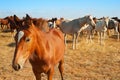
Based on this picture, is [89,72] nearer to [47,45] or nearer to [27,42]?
[47,45]

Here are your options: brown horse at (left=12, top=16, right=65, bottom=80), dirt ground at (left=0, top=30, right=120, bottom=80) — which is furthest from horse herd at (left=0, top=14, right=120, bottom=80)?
dirt ground at (left=0, top=30, right=120, bottom=80)

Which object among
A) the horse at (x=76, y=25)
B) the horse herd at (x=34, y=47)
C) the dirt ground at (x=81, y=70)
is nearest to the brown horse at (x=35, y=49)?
the horse herd at (x=34, y=47)

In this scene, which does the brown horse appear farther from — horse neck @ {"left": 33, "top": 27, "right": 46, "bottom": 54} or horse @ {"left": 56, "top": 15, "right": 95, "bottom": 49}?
horse @ {"left": 56, "top": 15, "right": 95, "bottom": 49}

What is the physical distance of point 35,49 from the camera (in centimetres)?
434

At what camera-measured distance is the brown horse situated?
3684 millimetres

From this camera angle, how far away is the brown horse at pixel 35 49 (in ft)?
12.1

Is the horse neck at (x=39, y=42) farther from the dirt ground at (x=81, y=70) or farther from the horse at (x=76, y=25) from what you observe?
the horse at (x=76, y=25)

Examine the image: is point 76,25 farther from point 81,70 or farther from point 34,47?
point 34,47

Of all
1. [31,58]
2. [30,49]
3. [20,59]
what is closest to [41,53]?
[31,58]

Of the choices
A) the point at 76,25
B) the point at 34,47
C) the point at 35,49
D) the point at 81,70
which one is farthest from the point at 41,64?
the point at 76,25

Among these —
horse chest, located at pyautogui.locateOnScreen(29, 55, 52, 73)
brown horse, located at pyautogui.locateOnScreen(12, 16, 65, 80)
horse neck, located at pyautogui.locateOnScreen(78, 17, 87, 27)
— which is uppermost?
horse neck, located at pyautogui.locateOnScreen(78, 17, 87, 27)

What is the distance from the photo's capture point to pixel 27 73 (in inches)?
311

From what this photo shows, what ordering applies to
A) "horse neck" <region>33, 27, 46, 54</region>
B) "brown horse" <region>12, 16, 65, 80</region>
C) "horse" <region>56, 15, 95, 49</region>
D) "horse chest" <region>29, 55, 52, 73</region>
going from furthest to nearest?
"horse" <region>56, 15, 95, 49</region>, "horse chest" <region>29, 55, 52, 73</region>, "horse neck" <region>33, 27, 46, 54</region>, "brown horse" <region>12, 16, 65, 80</region>

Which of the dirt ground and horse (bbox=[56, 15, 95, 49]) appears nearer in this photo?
the dirt ground
